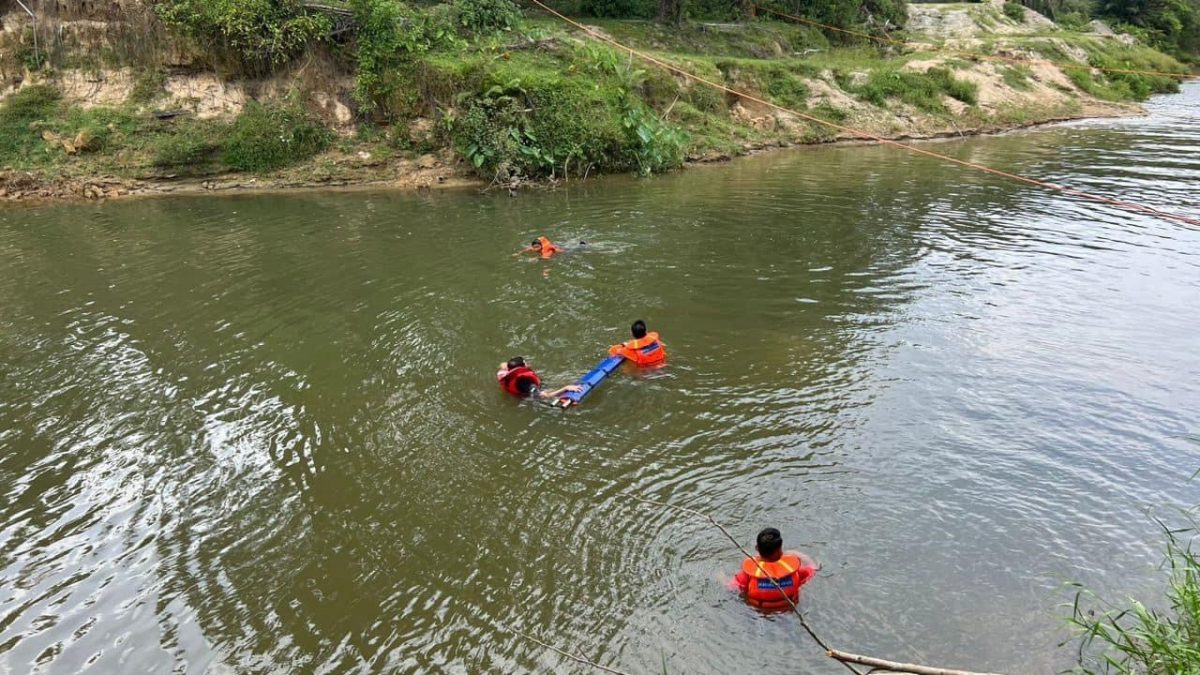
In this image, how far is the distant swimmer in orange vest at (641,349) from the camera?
9.56 meters

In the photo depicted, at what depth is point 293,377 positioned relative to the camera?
9781mm

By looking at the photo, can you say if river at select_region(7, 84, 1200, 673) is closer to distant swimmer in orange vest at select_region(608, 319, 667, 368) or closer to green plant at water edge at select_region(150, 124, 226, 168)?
distant swimmer in orange vest at select_region(608, 319, 667, 368)

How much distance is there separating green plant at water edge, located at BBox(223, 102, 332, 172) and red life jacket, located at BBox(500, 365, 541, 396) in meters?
16.4

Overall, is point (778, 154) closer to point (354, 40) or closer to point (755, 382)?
point (354, 40)

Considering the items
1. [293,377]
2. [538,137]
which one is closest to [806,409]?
[293,377]

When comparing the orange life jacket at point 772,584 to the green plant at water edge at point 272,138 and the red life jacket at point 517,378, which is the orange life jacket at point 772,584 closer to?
the red life jacket at point 517,378

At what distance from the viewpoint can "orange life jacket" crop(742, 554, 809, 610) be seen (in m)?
5.65

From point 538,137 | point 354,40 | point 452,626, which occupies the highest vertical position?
point 354,40

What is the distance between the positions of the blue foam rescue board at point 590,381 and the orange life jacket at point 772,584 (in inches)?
133

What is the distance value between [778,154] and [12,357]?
875 inches

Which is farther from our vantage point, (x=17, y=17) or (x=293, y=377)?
(x=17, y=17)

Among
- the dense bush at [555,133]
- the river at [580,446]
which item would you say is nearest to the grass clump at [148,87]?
the river at [580,446]

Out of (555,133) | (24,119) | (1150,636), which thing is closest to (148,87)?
(24,119)

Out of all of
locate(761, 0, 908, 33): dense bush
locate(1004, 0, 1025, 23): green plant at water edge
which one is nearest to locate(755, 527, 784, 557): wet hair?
locate(761, 0, 908, 33): dense bush
